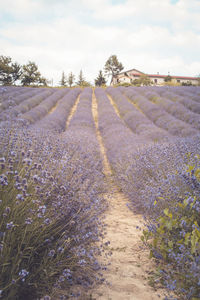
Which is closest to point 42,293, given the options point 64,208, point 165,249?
point 64,208

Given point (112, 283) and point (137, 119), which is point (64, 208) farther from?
point (137, 119)

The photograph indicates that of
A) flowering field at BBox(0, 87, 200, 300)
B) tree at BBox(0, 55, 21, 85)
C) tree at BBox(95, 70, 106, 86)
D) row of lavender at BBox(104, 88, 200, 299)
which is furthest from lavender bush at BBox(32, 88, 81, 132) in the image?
tree at BBox(95, 70, 106, 86)

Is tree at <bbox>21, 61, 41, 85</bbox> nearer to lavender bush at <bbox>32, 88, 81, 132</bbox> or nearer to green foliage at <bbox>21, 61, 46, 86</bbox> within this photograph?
green foliage at <bbox>21, 61, 46, 86</bbox>

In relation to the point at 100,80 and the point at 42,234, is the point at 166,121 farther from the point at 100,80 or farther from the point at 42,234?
the point at 100,80

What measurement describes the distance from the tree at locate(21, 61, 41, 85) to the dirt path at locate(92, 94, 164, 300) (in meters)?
27.4

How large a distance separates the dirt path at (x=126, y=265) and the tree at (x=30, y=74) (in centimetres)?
2738

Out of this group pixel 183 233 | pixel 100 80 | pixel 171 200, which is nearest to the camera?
pixel 183 233

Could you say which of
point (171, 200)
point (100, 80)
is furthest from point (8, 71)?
point (171, 200)

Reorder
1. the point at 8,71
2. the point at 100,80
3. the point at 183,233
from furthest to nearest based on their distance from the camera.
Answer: the point at 100,80, the point at 8,71, the point at 183,233

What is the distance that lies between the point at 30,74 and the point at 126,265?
28982 millimetres

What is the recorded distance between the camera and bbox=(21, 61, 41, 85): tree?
2819cm

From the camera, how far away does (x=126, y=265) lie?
87.7 inches

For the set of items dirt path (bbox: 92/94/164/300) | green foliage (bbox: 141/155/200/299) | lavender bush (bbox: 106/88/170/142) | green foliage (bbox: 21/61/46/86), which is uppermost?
green foliage (bbox: 21/61/46/86)

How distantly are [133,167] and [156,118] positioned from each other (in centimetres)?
626
